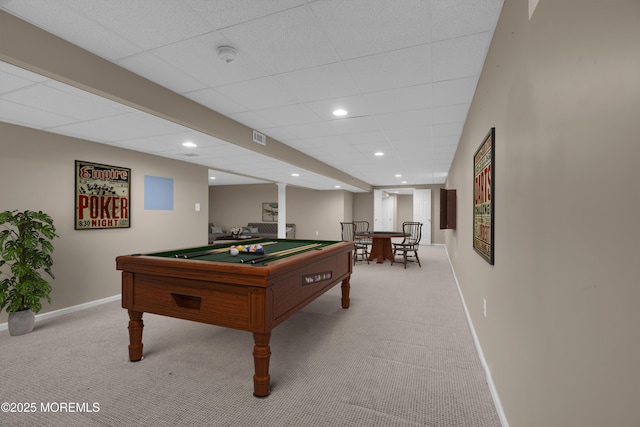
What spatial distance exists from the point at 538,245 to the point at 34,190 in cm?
455

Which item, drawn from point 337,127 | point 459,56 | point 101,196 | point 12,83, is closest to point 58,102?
point 12,83

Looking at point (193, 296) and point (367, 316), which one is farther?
point (367, 316)

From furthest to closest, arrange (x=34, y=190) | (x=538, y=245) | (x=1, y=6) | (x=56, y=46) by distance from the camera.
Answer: (x=34, y=190) < (x=56, y=46) < (x=1, y=6) < (x=538, y=245)

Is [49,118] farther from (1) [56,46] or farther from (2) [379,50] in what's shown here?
(2) [379,50]

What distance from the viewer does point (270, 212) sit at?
36.2 feet

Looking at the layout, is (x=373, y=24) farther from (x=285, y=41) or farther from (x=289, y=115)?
(x=289, y=115)

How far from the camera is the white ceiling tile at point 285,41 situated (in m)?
1.83

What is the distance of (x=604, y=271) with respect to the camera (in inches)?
28.1

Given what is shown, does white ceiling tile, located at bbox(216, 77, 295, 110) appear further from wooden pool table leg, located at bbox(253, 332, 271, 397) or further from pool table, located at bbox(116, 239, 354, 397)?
wooden pool table leg, located at bbox(253, 332, 271, 397)

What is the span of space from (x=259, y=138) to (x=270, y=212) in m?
6.87

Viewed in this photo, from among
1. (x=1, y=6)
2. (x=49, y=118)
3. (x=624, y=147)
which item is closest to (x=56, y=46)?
(x=1, y=6)

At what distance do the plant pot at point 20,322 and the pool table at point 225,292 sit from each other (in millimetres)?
1517

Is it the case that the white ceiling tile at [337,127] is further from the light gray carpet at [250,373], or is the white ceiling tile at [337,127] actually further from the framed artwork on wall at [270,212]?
the framed artwork on wall at [270,212]

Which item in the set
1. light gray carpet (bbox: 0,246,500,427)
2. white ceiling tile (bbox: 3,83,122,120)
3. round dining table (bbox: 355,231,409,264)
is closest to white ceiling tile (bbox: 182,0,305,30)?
white ceiling tile (bbox: 3,83,122,120)
